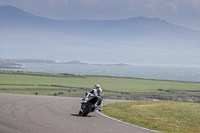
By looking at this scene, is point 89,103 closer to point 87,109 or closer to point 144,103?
point 87,109

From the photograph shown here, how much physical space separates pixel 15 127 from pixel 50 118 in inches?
143

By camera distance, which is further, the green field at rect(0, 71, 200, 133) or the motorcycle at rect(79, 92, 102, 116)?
the motorcycle at rect(79, 92, 102, 116)

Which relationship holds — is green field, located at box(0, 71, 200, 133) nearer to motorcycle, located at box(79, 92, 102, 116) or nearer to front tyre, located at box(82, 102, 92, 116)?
motorcycle, located at box(79, 92, 102, 116)

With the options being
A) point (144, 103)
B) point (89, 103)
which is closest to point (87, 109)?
point (89, 103)

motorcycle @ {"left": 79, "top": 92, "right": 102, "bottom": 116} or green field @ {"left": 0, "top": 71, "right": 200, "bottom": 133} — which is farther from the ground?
motorcycle @ {"left": 79, "top": 92, "right": 102, "bottom": 116}

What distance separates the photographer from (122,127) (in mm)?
16516

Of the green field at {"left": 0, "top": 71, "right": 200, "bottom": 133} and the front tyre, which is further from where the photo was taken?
the front tyre

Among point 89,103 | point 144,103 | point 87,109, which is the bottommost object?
point 144,103

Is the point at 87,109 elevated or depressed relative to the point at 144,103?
elevated

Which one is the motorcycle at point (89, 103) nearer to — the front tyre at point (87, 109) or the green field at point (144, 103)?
the front tyre at point (87, 109)

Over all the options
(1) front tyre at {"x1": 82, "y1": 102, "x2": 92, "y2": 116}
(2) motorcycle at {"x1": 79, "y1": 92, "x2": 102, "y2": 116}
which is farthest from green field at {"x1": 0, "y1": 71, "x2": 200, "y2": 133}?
(1) front tyre at {"x1": 82, "y1": 102, "x2": 92, "y2": 116}

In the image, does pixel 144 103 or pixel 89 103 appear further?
pixel 144 103

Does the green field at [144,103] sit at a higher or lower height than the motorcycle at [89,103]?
lower

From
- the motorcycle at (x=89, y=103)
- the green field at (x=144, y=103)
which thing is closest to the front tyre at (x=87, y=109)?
the motorcycle at (x=89, y=103)
